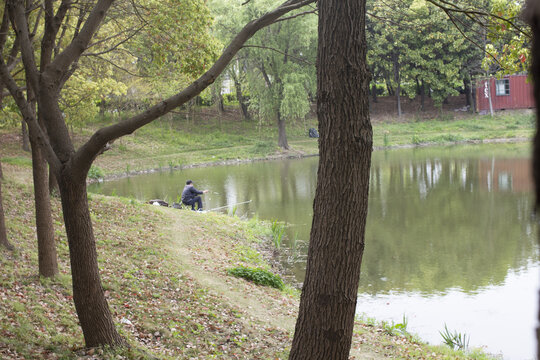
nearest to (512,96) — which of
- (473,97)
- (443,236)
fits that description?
(473,97)

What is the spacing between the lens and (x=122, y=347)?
5.57 metres

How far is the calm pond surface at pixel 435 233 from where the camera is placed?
982 centimetres

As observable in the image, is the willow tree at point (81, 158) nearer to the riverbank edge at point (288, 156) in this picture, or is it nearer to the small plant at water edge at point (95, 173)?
the small plant at water edge at point (95, 173)

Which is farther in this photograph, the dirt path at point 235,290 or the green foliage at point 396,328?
the green foliage at point 396,328

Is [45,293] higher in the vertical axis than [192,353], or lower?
higher

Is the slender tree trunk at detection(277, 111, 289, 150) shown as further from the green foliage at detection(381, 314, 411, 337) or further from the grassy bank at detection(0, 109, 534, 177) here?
the green foliage at detection(381, 314, 411, 337)

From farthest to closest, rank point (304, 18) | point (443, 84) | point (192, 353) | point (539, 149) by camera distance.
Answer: point (443, 84), point (304, 18), point (192, 353), point (539, 149)

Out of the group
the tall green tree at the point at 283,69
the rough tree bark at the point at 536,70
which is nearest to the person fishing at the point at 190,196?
the tall green tree at the point at 283,69

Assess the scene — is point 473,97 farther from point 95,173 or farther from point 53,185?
point 53,185

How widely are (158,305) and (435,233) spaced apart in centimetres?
997

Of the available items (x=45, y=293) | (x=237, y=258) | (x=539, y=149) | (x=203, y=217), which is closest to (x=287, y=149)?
(x=203, y=217)

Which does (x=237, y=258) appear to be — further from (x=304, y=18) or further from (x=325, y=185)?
(x=304, y=18)

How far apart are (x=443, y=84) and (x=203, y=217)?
3473cm

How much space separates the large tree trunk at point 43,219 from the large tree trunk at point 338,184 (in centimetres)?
489
